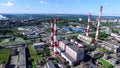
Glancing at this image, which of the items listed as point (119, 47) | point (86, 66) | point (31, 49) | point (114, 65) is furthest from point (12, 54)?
point (119, 47)

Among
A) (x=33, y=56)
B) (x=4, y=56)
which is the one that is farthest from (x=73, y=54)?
(x=4, y=56)

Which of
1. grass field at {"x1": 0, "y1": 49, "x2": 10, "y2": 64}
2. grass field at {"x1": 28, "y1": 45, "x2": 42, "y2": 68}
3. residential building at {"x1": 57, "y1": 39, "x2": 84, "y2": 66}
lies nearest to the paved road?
grass field at {"x1": 0, "y1": 49, "x2": 10, "y2": 64}

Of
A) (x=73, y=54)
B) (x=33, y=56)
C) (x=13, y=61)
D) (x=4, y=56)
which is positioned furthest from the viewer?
(x=33, y=56)

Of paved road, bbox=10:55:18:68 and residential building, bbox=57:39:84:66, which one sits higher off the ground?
residential building, bbox=57:39:84:66

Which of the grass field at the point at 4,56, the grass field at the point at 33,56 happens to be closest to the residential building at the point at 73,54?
the grass field at the point at 33,56

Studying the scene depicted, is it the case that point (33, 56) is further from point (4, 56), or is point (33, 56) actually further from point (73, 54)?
point (73, 54)

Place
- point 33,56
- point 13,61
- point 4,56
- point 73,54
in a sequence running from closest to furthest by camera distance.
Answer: point 13,61 → point 73,54 → point 4,56 → point 33,56

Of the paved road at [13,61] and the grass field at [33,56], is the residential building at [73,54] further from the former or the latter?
the paved road at [13,61]

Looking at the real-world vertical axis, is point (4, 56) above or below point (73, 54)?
below

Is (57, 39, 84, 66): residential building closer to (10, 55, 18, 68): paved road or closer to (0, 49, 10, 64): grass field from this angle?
(10, 55, 18, 68): paved road

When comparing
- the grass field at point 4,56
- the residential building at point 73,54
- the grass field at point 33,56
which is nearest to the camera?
the residential building at point 73,54

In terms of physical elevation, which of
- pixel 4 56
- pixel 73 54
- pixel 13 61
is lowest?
pixel 13 61
